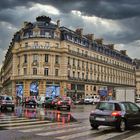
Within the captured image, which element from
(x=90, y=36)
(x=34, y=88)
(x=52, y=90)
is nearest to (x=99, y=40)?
(x=90, y=36)

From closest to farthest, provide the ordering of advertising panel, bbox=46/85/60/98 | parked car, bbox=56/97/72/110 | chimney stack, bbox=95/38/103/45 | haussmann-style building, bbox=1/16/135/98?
parked car, bbox=56/97/72/110 → haussmann-style building, bbox=1/16/135/98 → advertising panel, bbox=46/85/60/98 → chimney stack, bbox=95/38/103/45

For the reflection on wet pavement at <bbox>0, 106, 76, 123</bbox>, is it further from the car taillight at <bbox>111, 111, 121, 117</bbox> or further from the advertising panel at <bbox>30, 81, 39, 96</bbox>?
the advertising panel at <bbox>30, 81, 39, 96</bbox>

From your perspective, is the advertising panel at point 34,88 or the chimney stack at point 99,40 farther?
the chimney stack at point 99,40

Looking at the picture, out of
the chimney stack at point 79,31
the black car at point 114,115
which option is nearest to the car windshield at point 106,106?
the black car at point 114,115

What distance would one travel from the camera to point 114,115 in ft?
48.0

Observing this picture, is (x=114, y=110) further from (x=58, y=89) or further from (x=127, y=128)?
(x=58, y=89)

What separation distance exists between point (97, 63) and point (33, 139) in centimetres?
8696

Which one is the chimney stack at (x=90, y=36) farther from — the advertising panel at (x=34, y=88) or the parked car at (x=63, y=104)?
the parked car at (x=63, y=104)

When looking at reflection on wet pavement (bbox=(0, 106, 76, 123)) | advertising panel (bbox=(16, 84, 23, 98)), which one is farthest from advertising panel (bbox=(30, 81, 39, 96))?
reflection on wet pavement (bbox=(0, 106, 76, 123))

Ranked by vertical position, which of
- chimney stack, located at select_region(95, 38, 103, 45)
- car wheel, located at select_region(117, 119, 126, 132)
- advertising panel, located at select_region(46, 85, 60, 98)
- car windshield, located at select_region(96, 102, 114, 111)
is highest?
chimney stack, located at select_region(95, 38, 103, 45)

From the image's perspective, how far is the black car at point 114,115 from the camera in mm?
14604

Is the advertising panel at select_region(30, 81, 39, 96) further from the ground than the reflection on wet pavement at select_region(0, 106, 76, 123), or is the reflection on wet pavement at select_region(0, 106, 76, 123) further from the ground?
the advertising panel at select_region(30, 81, 39, 96)

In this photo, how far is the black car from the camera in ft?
47.9

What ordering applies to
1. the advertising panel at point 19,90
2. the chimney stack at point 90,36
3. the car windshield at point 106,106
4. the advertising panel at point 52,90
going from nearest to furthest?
the car windshield at point 106,106 → the advertising panel at point 52,90 → the advertising panel at point 19,90 → the chimney stack at point 90,36
